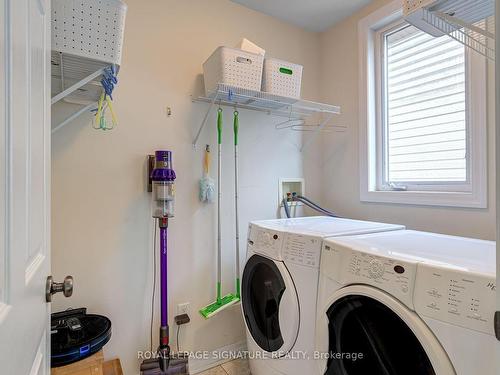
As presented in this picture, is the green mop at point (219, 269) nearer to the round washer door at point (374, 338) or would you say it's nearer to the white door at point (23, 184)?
the round washer door at point (374, 338)

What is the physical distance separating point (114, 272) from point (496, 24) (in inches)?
69.7

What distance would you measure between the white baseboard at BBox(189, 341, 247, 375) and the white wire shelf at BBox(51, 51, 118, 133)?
159 centimetres

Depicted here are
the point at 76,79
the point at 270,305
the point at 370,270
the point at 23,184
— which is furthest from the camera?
the point at 270,305

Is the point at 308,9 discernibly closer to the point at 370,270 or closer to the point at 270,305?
the point at 370,270

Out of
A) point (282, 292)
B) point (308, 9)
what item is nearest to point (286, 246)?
point (282, 292)

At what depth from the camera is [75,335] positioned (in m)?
1.25

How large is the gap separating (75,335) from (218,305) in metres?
0.79

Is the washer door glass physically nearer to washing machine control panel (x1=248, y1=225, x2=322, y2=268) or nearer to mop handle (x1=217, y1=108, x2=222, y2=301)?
washing machine control panel (x1=248, y1=225, x2=322, y2=268)

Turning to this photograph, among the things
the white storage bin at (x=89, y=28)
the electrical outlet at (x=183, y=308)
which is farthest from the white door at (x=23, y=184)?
the electrical outlet at (x=183, y=308)

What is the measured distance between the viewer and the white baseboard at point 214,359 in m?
1.79

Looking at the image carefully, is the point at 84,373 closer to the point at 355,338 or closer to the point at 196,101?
the point at 355,338

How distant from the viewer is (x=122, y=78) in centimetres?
160

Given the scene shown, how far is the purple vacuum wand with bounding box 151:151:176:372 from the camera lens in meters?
1.52

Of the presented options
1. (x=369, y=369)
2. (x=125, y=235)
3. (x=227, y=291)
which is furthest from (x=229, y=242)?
(x=369, y=369)
